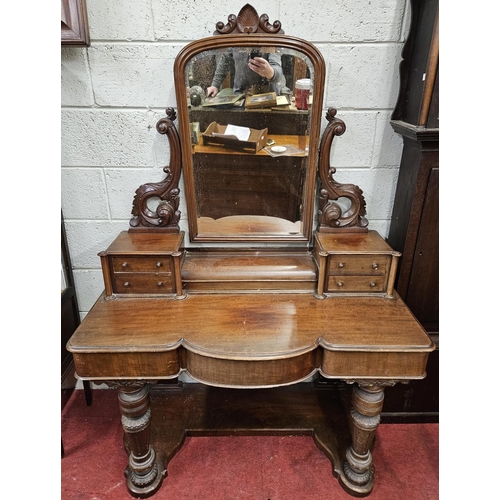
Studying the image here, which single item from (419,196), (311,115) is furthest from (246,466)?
(311,115)

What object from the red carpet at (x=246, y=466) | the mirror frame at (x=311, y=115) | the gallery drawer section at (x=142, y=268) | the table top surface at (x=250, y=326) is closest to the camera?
the table top surface at (x=250, y=326)

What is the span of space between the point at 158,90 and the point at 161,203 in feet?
1.44

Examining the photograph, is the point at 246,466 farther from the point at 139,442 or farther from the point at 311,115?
the point at 311,115

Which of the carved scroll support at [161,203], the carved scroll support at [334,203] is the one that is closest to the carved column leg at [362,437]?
the carved scroll support at [334,203]

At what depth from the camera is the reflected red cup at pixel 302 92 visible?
1.38m

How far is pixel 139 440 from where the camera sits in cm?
145

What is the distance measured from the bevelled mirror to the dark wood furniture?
34cm

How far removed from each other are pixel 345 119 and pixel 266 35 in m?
0.44

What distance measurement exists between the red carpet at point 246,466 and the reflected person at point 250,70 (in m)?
1.56

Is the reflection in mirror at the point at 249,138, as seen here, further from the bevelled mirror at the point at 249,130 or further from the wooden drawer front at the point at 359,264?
the wooden drawer front at the point at 359,264

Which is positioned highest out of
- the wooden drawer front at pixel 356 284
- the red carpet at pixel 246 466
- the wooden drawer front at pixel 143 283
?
the wooden drawer front at pixel 356 284

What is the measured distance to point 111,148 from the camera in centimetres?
156

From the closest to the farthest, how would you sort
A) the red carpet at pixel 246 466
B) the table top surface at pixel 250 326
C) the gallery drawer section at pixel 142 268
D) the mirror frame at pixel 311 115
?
1. the table top surface at pixel 250 326
2. the mirror frame at pixel 311 115
3. the gallery drawer section at pixel 142 268
4. the red carpet at pixel 246 466

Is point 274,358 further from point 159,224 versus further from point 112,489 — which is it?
point 112,489
